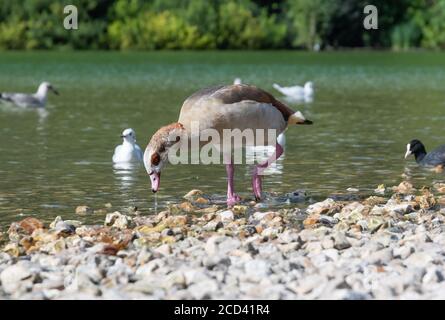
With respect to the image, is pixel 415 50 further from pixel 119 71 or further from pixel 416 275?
pixel 416 275

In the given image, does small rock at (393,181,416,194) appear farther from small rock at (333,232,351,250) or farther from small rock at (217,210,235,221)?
small rock at (333,232,351,250)

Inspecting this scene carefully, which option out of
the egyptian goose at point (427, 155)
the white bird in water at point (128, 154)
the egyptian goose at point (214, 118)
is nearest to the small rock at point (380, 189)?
the egyptian goose at point (214, 118)

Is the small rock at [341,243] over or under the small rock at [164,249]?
over

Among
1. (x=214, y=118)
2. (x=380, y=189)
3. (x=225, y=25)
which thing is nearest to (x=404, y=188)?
(x=380, y=189)

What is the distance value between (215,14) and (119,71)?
43.4 metres

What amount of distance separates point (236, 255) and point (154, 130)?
13896 millimetres

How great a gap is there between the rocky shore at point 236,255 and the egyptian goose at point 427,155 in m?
4.23

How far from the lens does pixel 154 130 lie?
22.5m

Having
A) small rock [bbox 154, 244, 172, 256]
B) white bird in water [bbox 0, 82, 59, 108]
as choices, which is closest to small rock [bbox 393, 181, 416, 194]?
small rock [bbox 154, 244, 172, 256]

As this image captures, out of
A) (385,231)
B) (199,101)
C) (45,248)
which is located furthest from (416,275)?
(199,101)

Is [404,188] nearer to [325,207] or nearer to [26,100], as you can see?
[325,207]

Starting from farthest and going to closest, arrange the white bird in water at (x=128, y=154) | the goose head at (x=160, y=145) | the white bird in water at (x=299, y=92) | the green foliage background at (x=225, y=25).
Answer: the green foliage background at (x=225, y=25) < the white bird in water at (x=299, y=92) < the white bird in water at (x=128, y=154) < the goose head at (x=160, y=145)

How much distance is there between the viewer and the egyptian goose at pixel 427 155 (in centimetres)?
1583

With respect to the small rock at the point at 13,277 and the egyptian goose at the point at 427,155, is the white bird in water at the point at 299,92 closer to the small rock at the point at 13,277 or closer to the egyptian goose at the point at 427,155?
the egyptian goose at the point at 427,155
